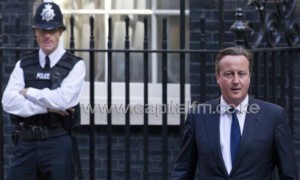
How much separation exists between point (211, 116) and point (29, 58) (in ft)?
7.47

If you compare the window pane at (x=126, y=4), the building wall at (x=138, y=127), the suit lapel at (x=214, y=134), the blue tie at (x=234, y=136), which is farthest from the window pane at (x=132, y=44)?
the blue tie at (x=234, y=136)

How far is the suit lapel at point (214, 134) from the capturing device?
4585 millimetres

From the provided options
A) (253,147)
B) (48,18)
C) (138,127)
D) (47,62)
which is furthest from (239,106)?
(138,127)

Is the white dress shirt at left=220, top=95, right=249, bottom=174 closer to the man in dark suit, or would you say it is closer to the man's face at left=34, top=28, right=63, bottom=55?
the man in dark suit

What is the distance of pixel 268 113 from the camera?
4672 mm

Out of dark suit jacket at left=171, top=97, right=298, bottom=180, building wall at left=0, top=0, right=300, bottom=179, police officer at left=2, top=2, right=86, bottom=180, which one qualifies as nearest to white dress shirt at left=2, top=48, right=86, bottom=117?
police officer at left=2, top=2, right=86, bottom=180

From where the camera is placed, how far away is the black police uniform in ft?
21.3

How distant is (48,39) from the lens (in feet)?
21.7

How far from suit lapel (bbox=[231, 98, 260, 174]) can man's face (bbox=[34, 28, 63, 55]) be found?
91.0 inches

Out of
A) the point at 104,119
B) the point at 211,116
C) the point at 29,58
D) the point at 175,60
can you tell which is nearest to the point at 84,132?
the point at 104,119

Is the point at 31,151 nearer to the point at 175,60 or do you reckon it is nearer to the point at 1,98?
the point at 1,98

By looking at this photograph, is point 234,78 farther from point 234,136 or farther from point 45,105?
point 45,105

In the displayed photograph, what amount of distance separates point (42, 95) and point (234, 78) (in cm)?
213

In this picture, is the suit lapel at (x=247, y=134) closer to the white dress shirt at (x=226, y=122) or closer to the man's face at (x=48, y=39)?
the white dress shirt at (x=226, y=122)
